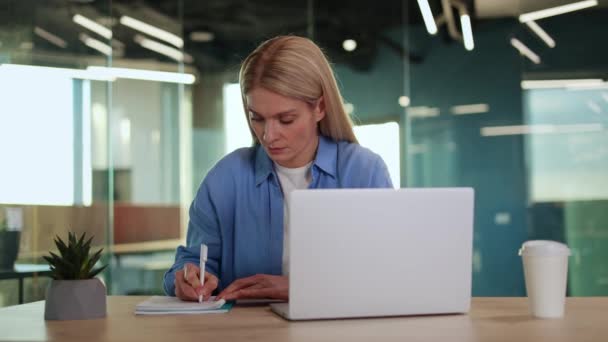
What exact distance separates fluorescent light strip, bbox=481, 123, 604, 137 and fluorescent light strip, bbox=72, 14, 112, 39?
247 cm

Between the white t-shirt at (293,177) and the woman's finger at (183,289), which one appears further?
the white t-shirt at (293,177)

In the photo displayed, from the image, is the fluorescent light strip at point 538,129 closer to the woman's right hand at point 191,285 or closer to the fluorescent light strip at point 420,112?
the fluorescent light strip at point 420,112

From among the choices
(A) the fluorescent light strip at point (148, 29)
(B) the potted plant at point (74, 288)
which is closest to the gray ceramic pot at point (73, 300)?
(B) the potted plant at point (74, 288)

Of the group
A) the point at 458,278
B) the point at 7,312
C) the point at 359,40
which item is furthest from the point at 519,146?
the point at 7,312

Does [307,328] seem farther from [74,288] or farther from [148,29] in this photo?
[148,29]

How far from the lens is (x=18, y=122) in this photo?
3666mm

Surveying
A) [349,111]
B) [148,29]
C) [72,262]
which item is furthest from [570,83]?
[72,262]

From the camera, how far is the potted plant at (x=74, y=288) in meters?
1.75

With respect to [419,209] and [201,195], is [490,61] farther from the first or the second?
[419,209]

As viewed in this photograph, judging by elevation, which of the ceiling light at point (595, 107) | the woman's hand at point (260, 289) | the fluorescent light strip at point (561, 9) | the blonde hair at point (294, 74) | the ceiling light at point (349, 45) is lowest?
the woman's hand at point (260, 289)

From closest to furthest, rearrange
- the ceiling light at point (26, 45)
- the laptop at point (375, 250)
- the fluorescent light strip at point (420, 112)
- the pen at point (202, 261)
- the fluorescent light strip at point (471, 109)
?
the laptop at point (375, 250) → the pen at point (202, 261) → the ceiling light at point (26, 45) → the fluorescent light strip at point (471, 109) → the fluorescent light strip at point (420, 112)

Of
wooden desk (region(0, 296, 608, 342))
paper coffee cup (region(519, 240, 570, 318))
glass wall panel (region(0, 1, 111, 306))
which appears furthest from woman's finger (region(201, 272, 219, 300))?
glass wall panel (region(0, 1, 111, 306))

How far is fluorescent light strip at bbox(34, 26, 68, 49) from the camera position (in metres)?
3.83

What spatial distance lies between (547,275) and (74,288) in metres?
1.05
